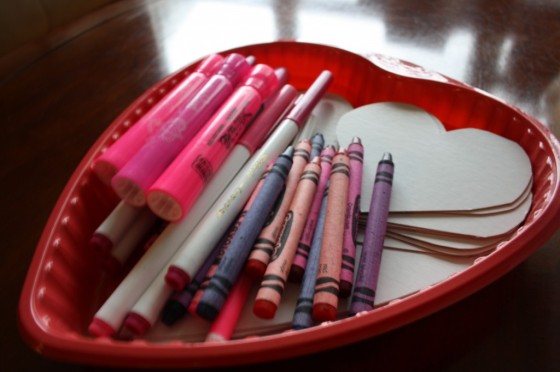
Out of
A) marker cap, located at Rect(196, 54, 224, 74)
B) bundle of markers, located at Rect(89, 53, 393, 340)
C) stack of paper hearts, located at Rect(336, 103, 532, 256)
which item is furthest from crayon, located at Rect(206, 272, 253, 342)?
marker cap, located at Rect(196, 54, 224, 74)

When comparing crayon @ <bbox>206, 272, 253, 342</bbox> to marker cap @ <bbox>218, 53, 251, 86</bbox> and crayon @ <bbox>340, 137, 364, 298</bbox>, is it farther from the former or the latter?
marker cap @ <bbox>218, 53, 251, 86</bbox>

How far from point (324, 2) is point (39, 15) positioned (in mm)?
373

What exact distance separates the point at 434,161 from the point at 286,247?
16 centimetres

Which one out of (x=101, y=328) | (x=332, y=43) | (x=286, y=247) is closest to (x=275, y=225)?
(x=286, y=247)

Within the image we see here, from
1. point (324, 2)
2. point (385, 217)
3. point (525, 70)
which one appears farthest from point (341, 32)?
point (385, 217)

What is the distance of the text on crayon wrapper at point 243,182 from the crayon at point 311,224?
5 cm

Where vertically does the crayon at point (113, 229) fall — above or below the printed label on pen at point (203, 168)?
below

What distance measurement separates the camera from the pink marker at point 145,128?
1.04 ft

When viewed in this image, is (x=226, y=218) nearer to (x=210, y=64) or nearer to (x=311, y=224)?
(x=311, y=224)

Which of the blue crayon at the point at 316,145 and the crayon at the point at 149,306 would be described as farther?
the blue crayon at the point at 316,145

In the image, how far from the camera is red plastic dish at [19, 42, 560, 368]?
221mm

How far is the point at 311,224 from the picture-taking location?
0.30 meters

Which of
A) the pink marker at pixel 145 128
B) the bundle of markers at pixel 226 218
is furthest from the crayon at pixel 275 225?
the pink marker at pixel 145 128

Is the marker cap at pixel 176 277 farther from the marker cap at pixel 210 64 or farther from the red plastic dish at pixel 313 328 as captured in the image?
the marker cap at pixel 210 64
